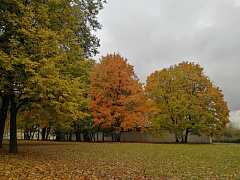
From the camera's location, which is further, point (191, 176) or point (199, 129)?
point (199, 129)

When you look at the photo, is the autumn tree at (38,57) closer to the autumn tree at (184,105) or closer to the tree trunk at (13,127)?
the tree trunk at (13,127)

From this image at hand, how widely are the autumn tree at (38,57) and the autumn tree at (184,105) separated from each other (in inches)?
Answer: 662

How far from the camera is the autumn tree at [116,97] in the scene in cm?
2717

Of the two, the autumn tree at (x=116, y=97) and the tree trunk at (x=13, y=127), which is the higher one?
the autumn tree at (x=116, y=97)

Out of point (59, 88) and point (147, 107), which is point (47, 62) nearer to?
point (59, 88)

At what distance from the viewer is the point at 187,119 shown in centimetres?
2791

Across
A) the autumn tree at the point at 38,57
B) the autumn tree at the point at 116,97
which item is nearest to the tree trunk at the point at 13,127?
the autumn tree at the point at 38,57

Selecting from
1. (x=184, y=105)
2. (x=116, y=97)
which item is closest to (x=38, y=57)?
(x=116, y=97)

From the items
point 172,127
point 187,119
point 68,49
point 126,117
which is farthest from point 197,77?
point 68,49

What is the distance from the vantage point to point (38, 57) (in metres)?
11.2

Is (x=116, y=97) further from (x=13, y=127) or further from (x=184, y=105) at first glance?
(x=13, y=127)

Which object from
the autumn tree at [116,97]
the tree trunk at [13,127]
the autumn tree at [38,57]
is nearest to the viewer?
the autumn tree at [38,57]

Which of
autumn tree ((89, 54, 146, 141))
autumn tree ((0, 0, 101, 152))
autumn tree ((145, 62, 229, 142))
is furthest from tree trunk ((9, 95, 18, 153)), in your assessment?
autumn tree ((145, 62, 229, 142))

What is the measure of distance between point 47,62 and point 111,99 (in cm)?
1771
